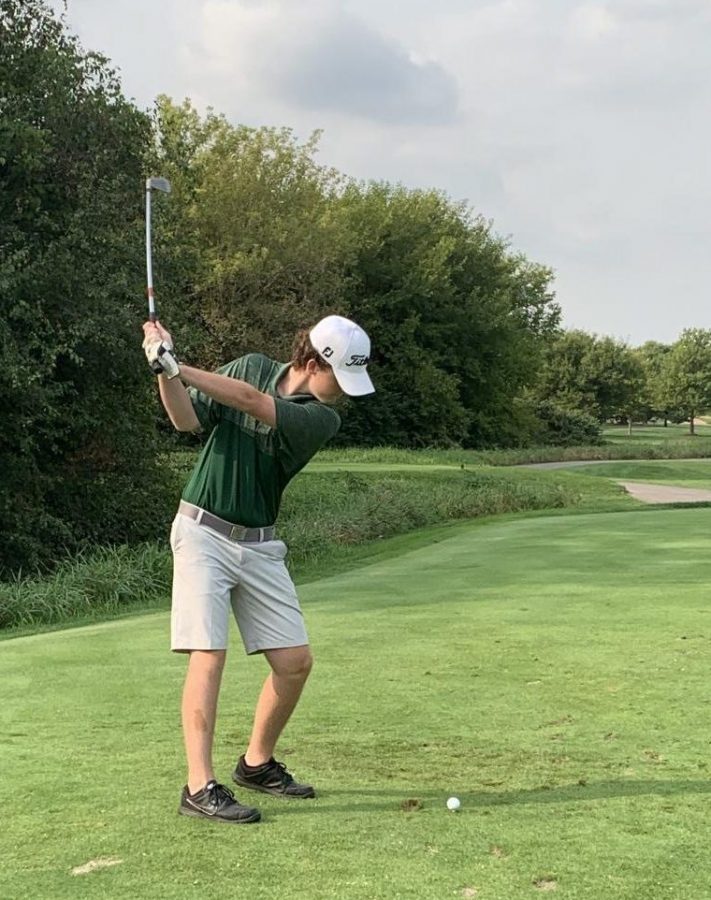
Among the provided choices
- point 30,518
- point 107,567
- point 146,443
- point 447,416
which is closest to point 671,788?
point 107,567

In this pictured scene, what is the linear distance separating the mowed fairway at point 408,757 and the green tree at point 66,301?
7.11 meters

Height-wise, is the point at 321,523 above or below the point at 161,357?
below

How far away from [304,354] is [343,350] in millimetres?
154

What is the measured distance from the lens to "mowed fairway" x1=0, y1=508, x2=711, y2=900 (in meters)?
2.94

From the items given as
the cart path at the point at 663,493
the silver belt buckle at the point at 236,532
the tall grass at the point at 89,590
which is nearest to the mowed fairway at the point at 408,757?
the silver belt buckle at the point at 236,532

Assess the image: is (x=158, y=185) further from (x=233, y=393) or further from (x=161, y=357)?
(x=233, y=393)

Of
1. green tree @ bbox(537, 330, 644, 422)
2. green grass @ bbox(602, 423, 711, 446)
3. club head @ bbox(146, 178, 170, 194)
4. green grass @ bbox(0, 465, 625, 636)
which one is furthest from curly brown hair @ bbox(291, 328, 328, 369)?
green tree @ bbox(537, 330, 644, 422)

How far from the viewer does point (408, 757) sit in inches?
169

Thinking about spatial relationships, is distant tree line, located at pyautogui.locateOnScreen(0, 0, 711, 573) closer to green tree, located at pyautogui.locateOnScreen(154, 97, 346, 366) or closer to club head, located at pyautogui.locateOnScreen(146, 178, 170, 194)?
green tree, located at pyautogui.locateOnScreen(154, 97, 346, 366)

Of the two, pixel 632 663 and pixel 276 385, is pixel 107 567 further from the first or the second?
pixel 276 385

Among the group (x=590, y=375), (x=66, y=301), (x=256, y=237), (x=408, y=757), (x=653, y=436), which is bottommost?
(x=653, y=436)

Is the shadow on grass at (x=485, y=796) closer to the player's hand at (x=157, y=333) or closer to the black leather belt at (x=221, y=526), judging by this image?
the black leather belt at (x=221, y=526)

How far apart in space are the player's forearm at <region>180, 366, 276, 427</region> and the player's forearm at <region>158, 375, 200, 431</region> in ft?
0.31

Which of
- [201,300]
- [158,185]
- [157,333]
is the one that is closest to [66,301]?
[158,185]
